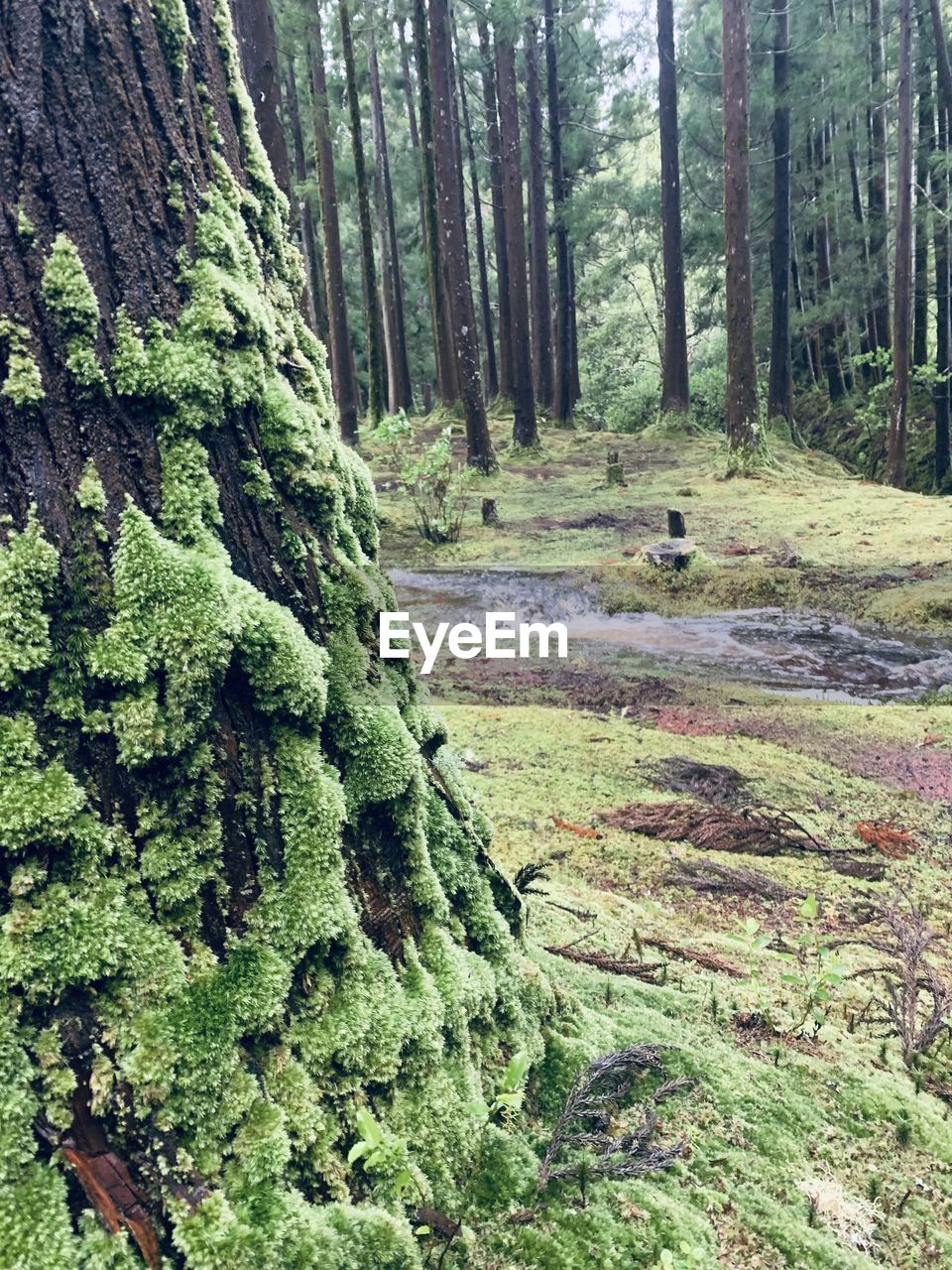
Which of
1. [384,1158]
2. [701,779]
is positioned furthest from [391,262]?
[384,1158]

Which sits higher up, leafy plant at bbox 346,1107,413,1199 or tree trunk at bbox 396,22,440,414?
tree trunk at bbox 396,22,440,414

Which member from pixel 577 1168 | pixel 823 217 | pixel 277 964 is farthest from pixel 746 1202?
pixel 823 217

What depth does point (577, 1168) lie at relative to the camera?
1.80 meters

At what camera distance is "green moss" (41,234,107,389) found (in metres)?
1.42

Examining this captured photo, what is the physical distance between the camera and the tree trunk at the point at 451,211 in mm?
15203

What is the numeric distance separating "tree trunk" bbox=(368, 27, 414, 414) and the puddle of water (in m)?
17.0

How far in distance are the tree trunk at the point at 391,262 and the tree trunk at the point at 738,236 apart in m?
12.6

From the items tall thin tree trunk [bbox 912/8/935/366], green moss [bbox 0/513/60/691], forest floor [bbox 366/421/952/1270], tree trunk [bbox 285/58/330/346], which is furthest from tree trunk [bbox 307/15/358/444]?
green moss [bbox 0/513/60/691]

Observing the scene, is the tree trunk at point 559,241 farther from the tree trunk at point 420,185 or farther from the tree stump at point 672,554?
the tree stump at point 672,554

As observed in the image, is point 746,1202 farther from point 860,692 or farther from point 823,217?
point 823,217

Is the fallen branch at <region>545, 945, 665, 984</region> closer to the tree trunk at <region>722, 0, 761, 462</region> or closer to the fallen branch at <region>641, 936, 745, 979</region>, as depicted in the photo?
the fallen branch at <region>641, 936, 745, 979</region>

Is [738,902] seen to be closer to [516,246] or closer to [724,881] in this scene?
[724,881]

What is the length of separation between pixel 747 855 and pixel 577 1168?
275 cm

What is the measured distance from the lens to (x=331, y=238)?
65.0 ft
